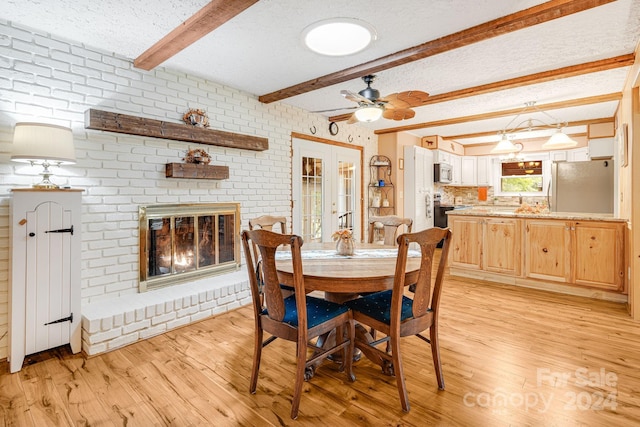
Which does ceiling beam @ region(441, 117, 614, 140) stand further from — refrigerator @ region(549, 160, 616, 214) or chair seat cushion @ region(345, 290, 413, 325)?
chair seat cushion @ region(345, 290, 413, 325)

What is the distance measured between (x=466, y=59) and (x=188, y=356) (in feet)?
11.2

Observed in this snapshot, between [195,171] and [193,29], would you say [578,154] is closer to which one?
[195,171]

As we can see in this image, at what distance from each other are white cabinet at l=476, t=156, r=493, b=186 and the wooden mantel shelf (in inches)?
219

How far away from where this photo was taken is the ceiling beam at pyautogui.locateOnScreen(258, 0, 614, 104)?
6.54 ft

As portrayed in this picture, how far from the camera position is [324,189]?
5.01 metres

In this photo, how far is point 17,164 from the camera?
2.30 meters

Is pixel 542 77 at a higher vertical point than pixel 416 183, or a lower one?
higher

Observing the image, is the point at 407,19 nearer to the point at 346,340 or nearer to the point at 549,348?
the point at 346,340

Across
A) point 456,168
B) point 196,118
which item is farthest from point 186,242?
point 456,168

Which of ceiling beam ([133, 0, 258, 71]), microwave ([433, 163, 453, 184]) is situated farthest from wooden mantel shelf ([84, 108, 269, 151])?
microwave ([433, 163, 453, 184])

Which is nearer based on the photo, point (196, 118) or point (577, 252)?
point (196, 118)

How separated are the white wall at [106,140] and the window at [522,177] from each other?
606 centimetres

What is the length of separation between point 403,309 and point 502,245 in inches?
113

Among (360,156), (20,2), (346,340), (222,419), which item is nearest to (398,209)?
(360,156)
